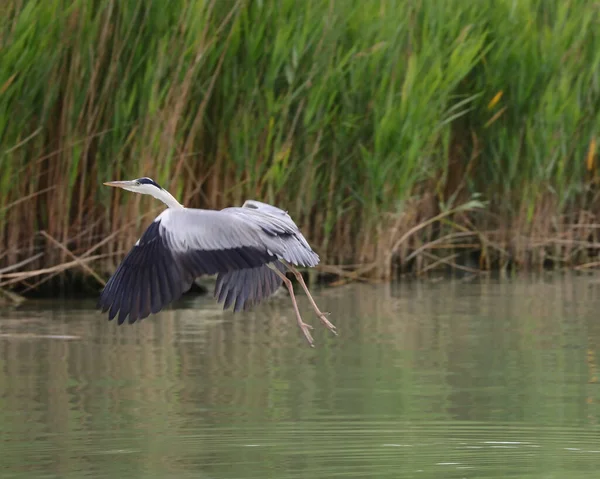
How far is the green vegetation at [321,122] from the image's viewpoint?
8.29 m

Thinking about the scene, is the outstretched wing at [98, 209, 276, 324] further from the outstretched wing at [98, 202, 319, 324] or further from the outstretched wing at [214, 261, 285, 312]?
the outstretched wing at [214, 261, 285, 312]

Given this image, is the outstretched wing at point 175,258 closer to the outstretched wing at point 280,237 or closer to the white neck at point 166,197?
the outstretched wing at point 280,237

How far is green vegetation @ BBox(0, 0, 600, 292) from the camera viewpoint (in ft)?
27.2

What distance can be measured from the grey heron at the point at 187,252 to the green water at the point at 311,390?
1.76ft

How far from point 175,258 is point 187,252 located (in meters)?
0.06

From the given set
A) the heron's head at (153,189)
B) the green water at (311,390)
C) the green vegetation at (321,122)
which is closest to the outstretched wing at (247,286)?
the green water at (311,390)

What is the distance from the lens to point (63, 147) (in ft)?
27.4

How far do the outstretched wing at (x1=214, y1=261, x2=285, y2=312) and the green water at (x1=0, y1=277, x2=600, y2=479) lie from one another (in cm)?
40

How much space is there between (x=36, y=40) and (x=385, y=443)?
3857mm

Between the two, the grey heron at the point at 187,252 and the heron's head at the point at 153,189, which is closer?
the grey heron at the point at 187,252

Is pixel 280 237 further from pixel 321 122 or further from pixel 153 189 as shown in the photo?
pixel 321 122

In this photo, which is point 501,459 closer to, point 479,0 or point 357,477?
point 357,477

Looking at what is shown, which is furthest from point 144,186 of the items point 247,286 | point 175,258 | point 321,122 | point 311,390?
point 321,122

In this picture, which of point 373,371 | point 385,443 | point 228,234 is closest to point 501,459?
point 385,443
